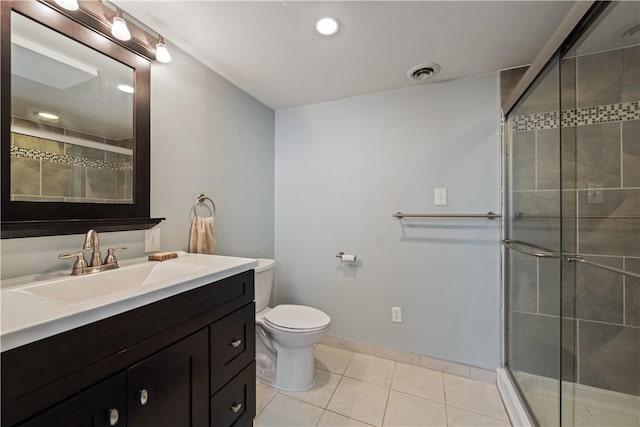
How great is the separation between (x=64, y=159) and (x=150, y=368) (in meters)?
0.88

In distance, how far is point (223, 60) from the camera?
5.32 ft

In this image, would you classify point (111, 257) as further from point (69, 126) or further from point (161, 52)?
point (161, 52)

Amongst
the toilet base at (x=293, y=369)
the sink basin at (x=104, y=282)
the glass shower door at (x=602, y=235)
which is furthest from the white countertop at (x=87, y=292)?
the glass shower door at (x=602, y=235)

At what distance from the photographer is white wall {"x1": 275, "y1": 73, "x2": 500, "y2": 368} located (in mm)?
1783

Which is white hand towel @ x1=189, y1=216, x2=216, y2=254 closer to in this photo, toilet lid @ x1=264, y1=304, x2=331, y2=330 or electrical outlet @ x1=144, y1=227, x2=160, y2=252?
electrical outlet @ x1=144, y1=227, x2=160, y2=252

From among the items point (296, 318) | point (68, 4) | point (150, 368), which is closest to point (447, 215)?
point (296, 318)

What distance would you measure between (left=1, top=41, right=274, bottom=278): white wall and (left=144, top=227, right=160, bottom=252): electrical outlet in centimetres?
2

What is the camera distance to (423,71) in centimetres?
173

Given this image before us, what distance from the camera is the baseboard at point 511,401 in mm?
1336

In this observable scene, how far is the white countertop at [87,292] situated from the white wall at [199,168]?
4.0 inches

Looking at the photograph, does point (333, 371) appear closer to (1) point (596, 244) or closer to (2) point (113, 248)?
(2) point (113, 248)

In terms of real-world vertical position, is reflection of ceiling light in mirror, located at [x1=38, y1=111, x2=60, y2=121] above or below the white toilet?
above

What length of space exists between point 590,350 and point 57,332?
7.37ft

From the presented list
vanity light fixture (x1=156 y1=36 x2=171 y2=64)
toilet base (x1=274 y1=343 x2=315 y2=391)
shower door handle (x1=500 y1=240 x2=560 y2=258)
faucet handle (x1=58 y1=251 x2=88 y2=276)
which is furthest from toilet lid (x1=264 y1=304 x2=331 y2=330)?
vanity light fixture (x1=156 y1=36 x2=171 y2=64)
